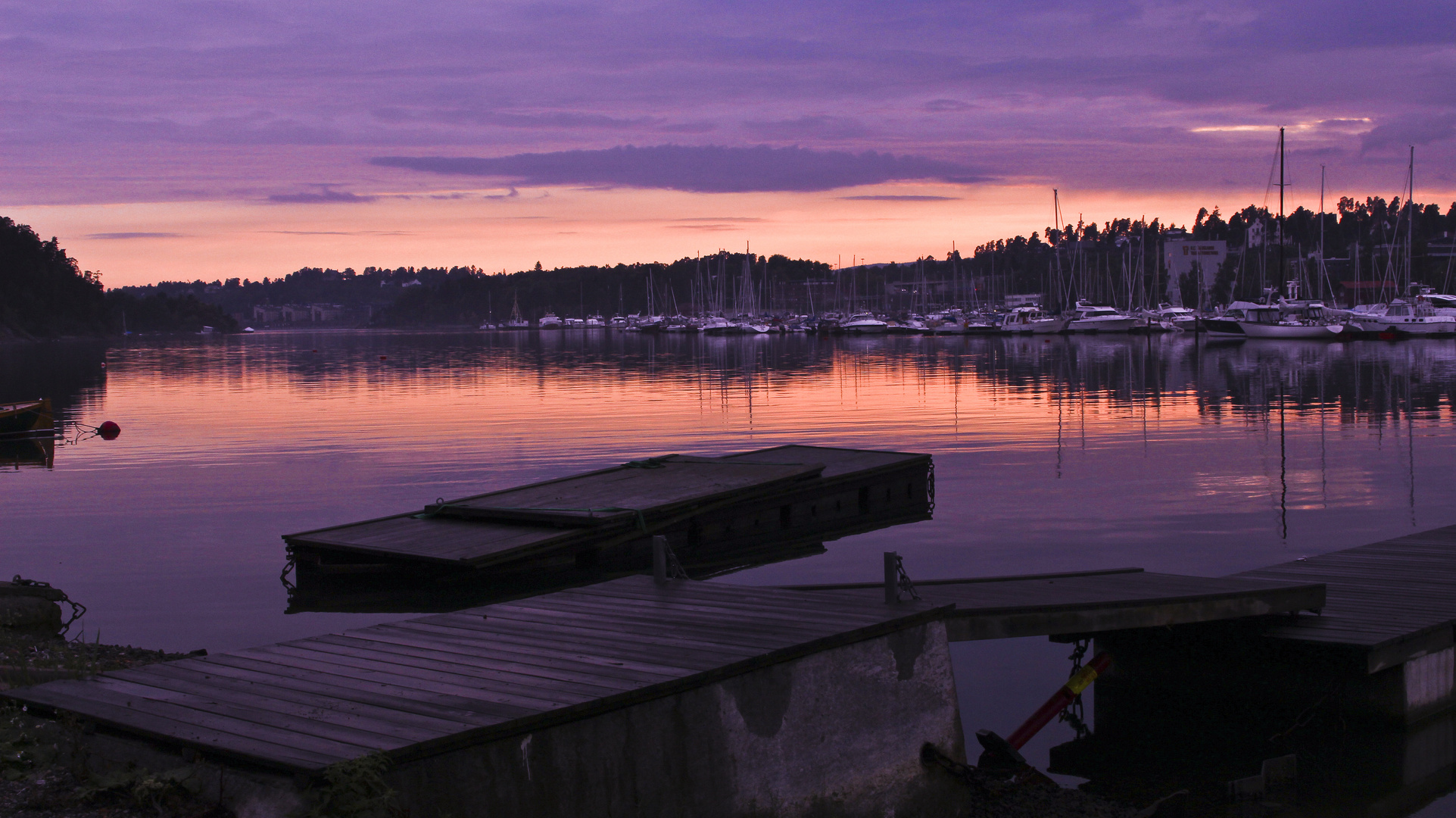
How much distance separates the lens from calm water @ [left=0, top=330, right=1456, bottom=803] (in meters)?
17.0

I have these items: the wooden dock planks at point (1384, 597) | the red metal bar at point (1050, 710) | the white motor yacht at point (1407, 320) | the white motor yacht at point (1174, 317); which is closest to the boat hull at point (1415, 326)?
the white motor yacht at point (1407, 320)

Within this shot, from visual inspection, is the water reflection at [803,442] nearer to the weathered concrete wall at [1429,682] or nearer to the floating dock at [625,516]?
the floating dock at [625,516]

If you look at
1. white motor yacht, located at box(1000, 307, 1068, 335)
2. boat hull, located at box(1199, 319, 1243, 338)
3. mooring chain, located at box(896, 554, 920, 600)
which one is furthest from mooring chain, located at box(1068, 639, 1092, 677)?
white motor yacht, located at box(1000, 307, 1068, 335)

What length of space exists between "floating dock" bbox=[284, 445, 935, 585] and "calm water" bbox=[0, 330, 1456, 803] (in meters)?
Result: 1.03

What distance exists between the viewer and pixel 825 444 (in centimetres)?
3231

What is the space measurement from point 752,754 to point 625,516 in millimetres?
9481

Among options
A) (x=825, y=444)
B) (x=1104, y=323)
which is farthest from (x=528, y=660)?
(x=1104, y=323)

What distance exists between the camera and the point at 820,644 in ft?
26.9

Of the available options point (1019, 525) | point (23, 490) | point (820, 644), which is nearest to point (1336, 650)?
point (820, 644)

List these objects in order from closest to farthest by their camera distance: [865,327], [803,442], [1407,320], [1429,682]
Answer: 1. [1429,682]
2. [803,442]
3. [1407,320]
4. [865,327]

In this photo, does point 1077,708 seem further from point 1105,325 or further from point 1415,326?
point 1105,325

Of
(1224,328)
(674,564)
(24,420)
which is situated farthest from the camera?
(1224,328)

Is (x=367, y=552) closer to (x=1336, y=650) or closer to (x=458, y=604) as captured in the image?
(x=458, y=604)

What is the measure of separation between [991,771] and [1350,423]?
94.8 ft
